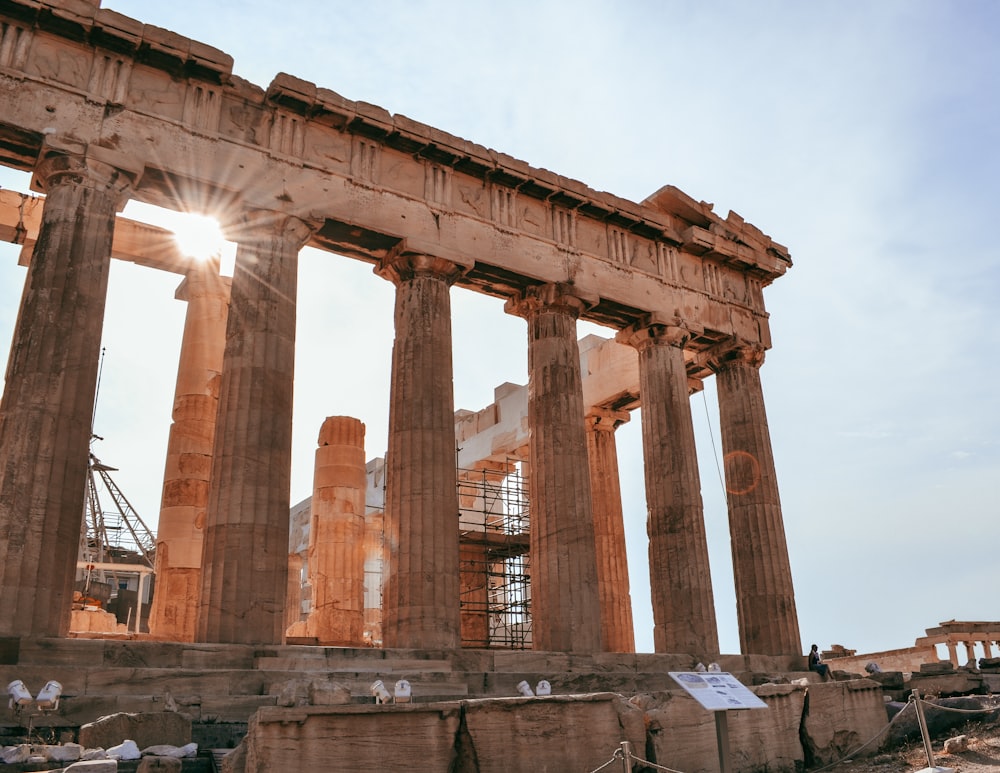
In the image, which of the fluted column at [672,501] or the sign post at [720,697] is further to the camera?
the fluted column at [672,501]

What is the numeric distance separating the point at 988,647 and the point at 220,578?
29.6 m

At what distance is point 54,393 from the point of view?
14.2 metres

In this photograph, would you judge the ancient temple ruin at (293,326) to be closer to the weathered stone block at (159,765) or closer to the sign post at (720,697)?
the weathered stone block at (159,765)

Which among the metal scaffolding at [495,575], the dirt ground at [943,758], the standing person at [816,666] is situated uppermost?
the metal scaffolding at [495,575]

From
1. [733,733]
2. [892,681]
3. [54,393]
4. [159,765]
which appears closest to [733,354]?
[892,681]

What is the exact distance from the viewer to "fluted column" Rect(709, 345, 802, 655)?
71.7ft

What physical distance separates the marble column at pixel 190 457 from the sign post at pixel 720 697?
12.8 meters

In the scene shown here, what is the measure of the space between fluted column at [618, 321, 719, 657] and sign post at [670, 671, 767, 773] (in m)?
11.8

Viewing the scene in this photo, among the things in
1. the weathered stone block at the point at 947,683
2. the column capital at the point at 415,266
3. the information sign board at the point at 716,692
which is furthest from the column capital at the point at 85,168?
the weathered stone block at the point at 947,683

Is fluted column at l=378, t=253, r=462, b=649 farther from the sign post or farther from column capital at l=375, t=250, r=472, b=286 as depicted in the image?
the sign post

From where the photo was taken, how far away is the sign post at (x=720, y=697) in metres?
7.87

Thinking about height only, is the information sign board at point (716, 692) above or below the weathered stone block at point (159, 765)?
above

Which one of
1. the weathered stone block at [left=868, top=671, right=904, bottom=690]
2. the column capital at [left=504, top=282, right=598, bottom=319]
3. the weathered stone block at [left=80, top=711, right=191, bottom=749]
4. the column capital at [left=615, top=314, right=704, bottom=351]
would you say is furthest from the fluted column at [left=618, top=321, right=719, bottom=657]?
the weathered stone block at [left=80, top=711, right=191, bottom=749]

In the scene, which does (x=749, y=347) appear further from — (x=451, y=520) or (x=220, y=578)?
(x=220, y=578)
